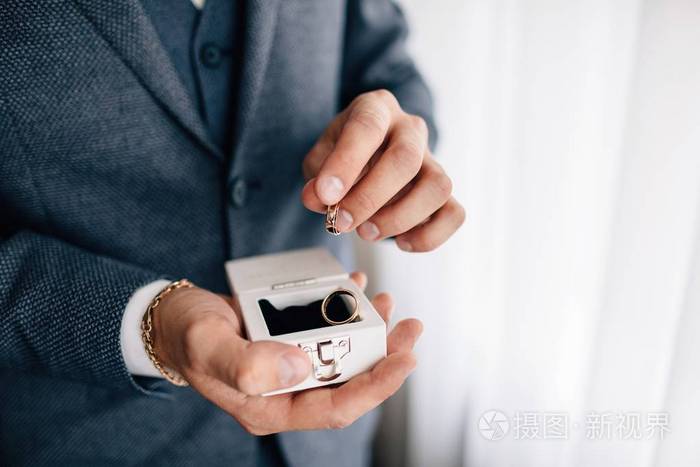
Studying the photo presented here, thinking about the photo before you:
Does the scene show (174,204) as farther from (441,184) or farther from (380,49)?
(380,49)

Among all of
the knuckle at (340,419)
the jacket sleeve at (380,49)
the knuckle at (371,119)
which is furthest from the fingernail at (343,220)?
the jacket sleeve at (380,49)

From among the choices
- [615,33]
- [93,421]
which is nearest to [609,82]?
[615,33]

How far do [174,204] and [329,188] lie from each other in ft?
1.03

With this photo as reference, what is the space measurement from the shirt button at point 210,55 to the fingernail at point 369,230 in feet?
1.07

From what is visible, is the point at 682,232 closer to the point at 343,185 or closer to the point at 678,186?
the point at 678,186

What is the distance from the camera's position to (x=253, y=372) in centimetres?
52

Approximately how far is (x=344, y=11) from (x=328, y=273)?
0.55 m

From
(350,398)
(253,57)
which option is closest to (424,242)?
(350,398)

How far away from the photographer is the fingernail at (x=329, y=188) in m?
0.64

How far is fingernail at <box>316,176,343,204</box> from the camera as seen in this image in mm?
637

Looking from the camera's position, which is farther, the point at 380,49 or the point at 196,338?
the point at 380,49

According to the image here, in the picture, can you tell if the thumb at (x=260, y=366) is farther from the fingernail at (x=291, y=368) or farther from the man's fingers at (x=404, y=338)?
the man's fingers at (x=404, y=338)

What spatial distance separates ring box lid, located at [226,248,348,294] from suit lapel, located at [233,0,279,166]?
167mm

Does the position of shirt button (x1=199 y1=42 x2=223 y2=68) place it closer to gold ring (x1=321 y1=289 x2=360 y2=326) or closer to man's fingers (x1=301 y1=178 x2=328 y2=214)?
man's fingers (x1=301 y1=178 x2=328 y2=214)
